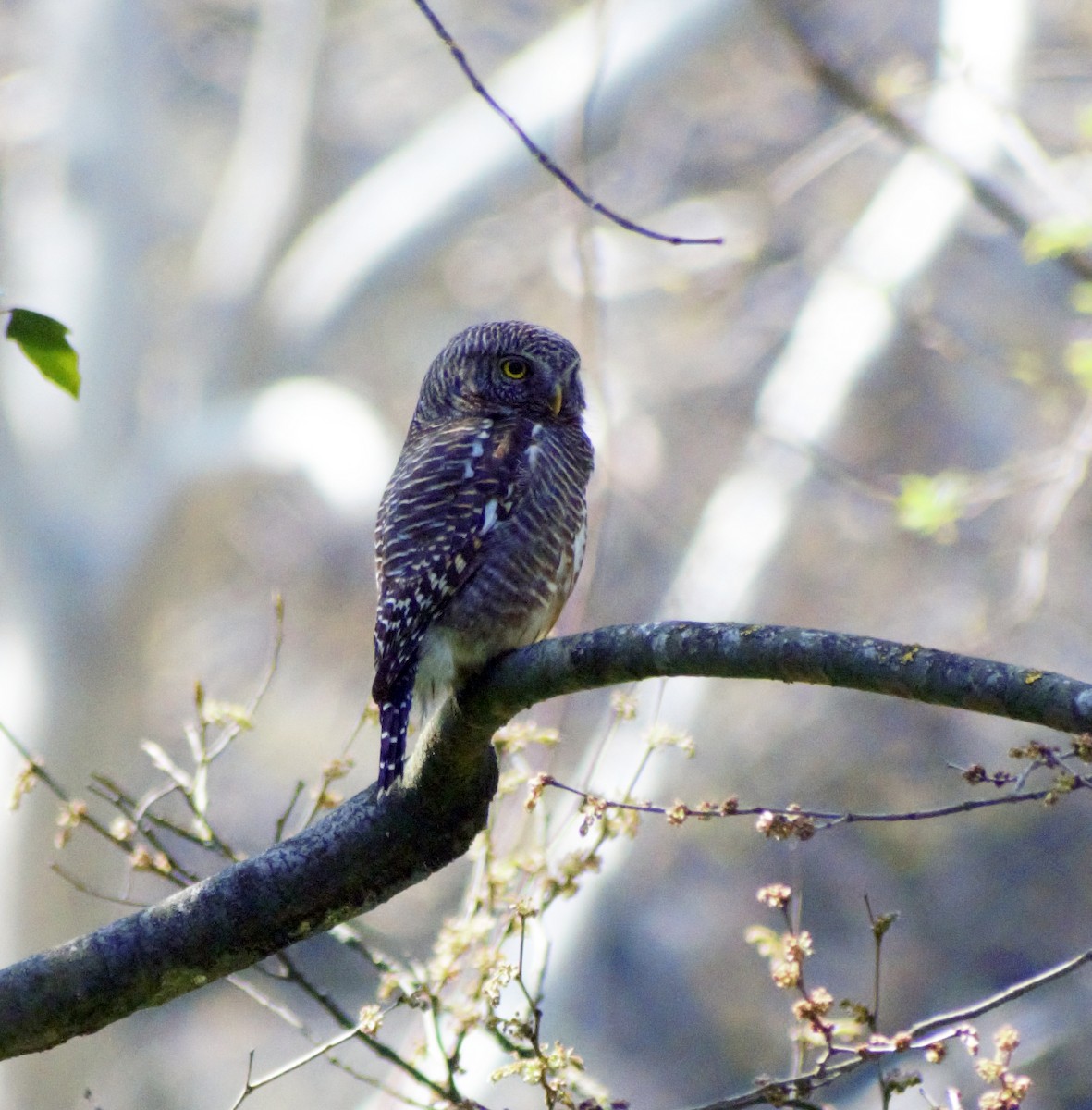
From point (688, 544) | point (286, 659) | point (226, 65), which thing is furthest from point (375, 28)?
point (688, 544)

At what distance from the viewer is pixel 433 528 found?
2.78 meters

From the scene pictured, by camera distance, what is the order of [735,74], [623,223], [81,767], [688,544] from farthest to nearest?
[735,74] → [81,767] → [688,544] → [623,223]

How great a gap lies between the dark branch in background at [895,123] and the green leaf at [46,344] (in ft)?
13.2

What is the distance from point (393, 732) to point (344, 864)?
309mm

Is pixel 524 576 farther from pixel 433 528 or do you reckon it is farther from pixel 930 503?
pixel 930 503

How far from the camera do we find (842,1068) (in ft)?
5.57

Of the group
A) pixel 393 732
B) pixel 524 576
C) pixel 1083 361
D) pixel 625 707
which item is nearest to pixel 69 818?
pixel 393 732

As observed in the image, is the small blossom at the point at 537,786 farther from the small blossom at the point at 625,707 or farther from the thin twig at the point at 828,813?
the small blossom at the point at 625,707

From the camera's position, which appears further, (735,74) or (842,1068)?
(735,74)

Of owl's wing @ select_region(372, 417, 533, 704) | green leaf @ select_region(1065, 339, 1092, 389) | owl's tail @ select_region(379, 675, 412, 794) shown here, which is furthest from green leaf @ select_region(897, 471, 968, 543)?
owl's tail @ select_region(379, 675, 412, 794)

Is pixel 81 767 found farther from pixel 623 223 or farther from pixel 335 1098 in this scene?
pixel 623 223

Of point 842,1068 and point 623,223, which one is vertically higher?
point 623,223

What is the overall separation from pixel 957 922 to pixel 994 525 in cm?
258

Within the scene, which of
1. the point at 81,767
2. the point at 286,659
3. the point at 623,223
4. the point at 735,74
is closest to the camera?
the point at 623,223
